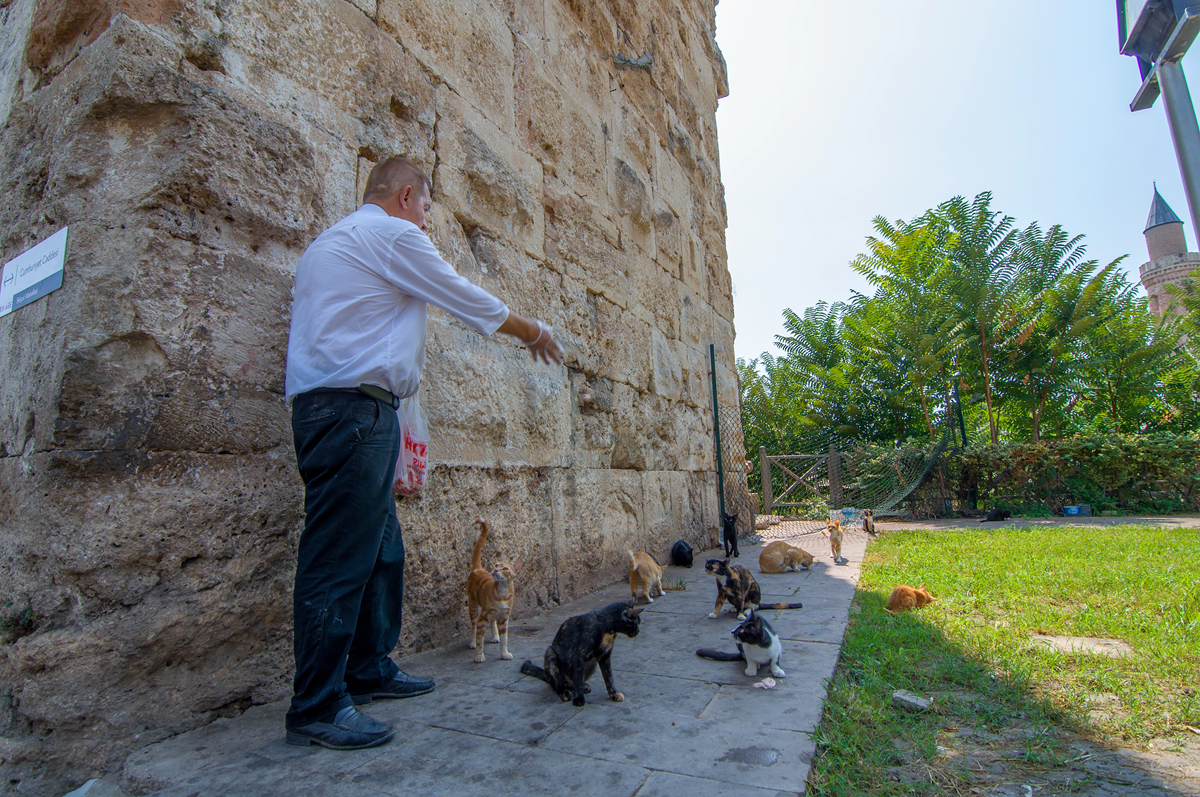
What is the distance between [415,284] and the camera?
2070mm

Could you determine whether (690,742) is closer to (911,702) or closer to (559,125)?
(911,702)

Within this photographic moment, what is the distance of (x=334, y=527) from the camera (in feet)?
6.09

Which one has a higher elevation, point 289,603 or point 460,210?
point 460,210

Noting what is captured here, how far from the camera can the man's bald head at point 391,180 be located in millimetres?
2289

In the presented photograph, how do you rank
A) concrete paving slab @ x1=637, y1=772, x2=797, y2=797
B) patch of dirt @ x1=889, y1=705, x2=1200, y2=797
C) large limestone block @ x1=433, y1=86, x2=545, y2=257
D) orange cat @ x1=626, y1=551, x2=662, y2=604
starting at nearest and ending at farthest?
concrete paving slab @ x1=637, y1=772, x2=797, y2=797
patch of dirt @ x1=889, y1=705, x2=1200, y2=797
large limestone block @ x1=433, y1=86, x2=545, y2=257
orange cat @ x1=626, y1=551, x2=662, y2=604

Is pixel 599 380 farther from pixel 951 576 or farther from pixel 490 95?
pixel 951 576

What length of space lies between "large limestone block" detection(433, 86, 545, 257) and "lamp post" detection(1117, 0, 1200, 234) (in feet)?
9.12

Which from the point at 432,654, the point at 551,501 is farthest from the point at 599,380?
the point at 432,654

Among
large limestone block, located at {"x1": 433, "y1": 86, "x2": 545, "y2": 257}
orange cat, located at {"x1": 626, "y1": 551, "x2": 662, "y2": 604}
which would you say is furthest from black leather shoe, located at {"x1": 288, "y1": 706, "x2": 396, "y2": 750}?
large limestone block, located at {"x1": 433, "y1": 86, "x2": 545, "y2": 257}

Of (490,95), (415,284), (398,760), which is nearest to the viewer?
(398,760)

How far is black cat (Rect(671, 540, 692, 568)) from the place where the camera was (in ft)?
16.2

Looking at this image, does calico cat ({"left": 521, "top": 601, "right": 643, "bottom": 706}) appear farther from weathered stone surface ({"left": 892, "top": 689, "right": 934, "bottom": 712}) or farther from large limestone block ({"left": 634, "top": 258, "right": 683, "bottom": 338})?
large limestone block ({"left": 634, "top": 258, "right": 683, "bottom": 338})

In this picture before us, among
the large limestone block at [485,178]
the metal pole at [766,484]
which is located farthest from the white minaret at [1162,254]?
the large limestone block at [485,178]

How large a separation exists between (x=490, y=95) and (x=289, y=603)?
2814 millimetres
